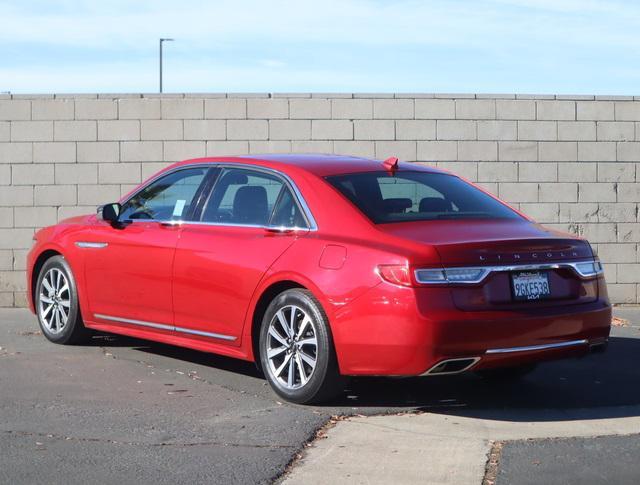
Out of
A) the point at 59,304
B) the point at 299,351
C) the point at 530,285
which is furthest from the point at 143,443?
the point at 59,304

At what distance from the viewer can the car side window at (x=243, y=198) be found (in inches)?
289

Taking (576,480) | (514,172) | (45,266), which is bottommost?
(576,480)

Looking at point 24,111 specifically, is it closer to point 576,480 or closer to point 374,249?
point 374,249

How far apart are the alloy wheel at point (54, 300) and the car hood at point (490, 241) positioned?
3448 mm

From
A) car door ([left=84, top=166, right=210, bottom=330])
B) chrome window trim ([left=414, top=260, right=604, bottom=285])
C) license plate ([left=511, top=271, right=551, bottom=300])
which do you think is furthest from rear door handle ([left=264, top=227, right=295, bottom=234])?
license plate ([left=511, top=271, right=551, bottom=300])

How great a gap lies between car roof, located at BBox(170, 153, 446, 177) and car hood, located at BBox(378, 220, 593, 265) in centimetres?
82

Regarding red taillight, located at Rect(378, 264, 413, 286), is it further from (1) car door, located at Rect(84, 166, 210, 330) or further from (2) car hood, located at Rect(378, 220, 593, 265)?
(1) car door, located at Rect(84, 166, 210, 330)

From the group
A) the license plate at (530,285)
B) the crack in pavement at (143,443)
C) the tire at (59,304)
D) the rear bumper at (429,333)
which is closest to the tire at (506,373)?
the rear bumper at (429,333)

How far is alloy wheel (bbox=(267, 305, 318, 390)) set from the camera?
6.74m

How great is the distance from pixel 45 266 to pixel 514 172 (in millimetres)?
5428

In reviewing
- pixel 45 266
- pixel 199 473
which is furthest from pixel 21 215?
pixel 199 473

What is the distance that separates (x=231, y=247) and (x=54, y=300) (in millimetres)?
2475

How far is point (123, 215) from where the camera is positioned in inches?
339

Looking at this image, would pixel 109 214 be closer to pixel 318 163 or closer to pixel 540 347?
pixel 318 163
